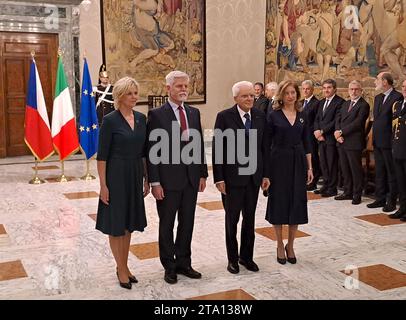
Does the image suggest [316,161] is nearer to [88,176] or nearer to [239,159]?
[88,176]

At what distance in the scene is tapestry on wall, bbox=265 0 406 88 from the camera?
29.1ft

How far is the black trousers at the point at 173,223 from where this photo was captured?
3912 millimetres

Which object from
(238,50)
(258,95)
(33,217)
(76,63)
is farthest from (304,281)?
(238,50)

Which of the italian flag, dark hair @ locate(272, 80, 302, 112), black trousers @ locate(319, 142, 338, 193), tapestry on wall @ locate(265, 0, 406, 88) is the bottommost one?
black trousers @ locate(319, 142, 338, 193)

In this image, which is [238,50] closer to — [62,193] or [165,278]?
[62,193]

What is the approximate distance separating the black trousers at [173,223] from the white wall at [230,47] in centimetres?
931

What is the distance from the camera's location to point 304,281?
13.1 ft

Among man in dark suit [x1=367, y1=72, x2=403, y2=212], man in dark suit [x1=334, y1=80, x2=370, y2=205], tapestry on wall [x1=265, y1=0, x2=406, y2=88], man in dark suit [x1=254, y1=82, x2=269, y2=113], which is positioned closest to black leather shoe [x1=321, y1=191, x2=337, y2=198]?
man in dark suit [x1=334, y1=80, x2=370, y2=205]

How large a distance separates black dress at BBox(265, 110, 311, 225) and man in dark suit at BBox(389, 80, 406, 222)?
220 cm

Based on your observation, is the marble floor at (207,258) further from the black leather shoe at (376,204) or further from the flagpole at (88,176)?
the flagpole at (88,176)

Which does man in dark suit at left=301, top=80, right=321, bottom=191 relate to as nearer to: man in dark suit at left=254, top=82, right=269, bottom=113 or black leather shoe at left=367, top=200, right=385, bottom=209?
man in dark suit at left=254, top=82, right=269, bottom=113

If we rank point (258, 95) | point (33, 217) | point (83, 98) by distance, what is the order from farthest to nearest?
point (258, 95) → point (83, 98) → point (33, 217)

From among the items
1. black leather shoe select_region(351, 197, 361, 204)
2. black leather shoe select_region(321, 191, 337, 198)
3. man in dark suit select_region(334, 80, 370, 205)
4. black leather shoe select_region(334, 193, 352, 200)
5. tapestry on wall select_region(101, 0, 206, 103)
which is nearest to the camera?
black leather shoe select_region(351, 197, 361, 204)

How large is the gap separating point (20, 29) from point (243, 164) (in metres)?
8.29
